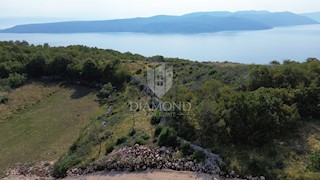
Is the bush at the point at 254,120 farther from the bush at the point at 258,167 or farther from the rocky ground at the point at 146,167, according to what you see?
the rocky ground at the point at 146,167

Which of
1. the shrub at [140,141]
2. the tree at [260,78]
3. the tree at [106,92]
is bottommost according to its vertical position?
the tree at [106,92]

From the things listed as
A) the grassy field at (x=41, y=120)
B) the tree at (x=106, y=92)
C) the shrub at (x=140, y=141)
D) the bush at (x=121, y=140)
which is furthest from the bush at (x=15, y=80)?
the shrub at (x=140, y=141)

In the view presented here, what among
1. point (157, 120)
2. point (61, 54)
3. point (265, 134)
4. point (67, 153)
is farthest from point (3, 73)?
point (265, 134)

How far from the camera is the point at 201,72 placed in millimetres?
33844

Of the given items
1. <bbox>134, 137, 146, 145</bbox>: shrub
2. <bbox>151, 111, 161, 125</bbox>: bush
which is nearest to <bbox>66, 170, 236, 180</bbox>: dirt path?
<bbox>134, 137, 146, 145</bbox>: shrub

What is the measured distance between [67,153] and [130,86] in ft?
44.9

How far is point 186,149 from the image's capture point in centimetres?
1681

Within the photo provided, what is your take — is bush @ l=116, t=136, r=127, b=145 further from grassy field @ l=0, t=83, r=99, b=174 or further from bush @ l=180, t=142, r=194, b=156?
grassy field @ l=0, t=83, r=99, b=174

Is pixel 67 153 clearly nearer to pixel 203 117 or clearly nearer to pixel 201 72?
pixel 203 117

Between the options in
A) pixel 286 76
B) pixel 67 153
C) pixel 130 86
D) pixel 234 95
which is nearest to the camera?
pixel 234 95

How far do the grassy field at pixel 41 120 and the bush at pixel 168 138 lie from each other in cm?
775

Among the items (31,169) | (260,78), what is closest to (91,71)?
(31,169)

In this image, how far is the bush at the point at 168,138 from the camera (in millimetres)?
17625

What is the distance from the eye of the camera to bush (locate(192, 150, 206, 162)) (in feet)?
52.9
